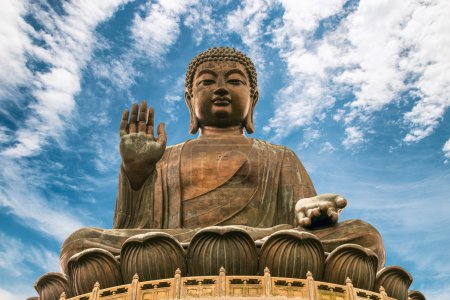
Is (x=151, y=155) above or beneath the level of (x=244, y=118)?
beneath

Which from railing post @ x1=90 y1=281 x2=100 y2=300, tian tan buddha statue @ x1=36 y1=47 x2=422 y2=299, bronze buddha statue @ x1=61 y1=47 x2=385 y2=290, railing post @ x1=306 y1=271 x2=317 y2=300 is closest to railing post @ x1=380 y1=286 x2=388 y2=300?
tian tan buddha statue @ x1=36 y1=47 x2=422 y2=299

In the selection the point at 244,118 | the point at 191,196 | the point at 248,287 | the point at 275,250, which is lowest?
the point at 248,287

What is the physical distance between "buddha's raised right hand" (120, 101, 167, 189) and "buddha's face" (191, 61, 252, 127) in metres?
1.91

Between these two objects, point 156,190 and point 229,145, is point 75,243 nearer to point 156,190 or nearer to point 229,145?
point 156,190

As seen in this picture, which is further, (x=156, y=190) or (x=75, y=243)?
(x=156, y=190)

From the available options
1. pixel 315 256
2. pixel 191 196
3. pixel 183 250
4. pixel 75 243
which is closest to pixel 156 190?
pixel 191 196

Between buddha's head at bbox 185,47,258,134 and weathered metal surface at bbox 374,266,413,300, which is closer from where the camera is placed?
weathered metal surface at bbox 374,266,413,300

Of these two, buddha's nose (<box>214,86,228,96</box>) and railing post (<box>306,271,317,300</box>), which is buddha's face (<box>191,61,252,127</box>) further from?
railing post (<box>306,271,317,300</box>)

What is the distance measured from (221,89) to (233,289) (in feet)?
15.9

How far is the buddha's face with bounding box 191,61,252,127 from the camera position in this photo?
1148 centimetres

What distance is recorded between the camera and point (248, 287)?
7.23 metres

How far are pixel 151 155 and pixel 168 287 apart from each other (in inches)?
100

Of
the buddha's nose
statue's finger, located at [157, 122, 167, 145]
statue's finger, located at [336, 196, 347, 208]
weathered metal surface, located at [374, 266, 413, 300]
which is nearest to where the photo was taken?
weathered metal surface, located at [374, 266, 413, 300]

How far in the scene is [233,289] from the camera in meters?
7.21
